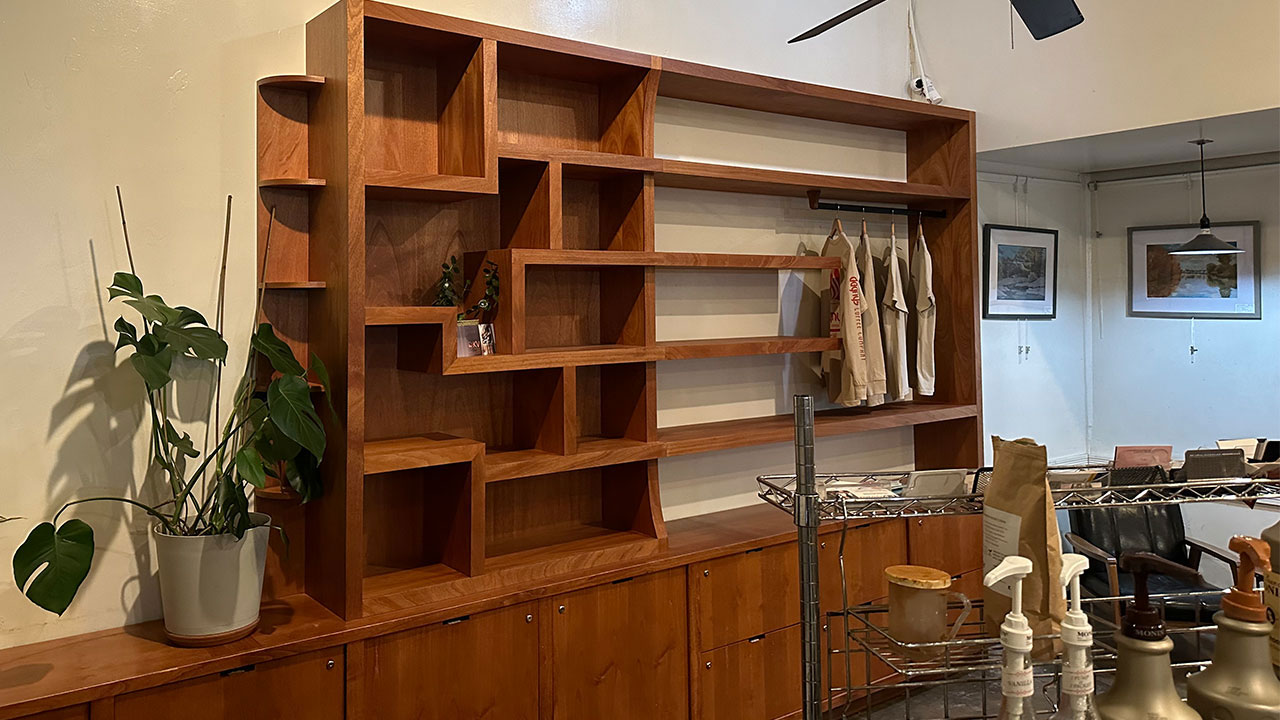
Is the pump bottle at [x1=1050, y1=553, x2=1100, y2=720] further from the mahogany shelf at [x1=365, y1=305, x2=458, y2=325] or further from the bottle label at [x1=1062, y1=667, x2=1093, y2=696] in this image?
the mahogany shelf at [x1=365, y1=305, x2=458, y2=325]

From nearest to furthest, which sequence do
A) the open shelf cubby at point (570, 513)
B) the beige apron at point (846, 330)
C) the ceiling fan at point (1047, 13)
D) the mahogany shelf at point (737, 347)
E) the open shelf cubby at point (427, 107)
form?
the ceiling fan at point (1047, 13), the open shelf cubby at point (427, 107), the open shelf cubby at point (570, 513), the mahogany shelf at point (737, 347), the beige apron at point (846, 330)

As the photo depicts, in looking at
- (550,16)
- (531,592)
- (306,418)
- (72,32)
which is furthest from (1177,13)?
(72,32)

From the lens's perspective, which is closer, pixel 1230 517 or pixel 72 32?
pixel 72 32

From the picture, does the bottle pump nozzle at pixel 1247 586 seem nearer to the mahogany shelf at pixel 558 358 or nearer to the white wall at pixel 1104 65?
the mahogany shelf at pixel 558 358

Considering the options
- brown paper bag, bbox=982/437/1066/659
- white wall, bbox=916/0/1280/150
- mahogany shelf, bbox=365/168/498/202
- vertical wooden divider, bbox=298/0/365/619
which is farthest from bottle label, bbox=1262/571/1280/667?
white wall, bbox=916/0/1280/150

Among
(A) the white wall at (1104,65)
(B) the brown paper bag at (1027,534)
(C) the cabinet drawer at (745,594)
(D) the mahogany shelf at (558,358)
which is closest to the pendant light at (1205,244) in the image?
(A) the white wall at (1104,65)

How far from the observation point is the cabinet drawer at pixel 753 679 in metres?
3.20

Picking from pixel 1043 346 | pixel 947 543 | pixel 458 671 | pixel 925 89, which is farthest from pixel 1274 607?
pixel 1043 346

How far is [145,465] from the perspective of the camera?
253 centimetres

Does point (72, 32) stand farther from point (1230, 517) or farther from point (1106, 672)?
point (1230, 517)

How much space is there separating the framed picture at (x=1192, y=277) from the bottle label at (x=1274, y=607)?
4210 mm

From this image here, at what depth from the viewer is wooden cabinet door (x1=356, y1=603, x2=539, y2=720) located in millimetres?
2521

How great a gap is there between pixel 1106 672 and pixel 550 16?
108 inches

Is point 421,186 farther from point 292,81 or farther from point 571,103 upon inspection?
point 571,103
